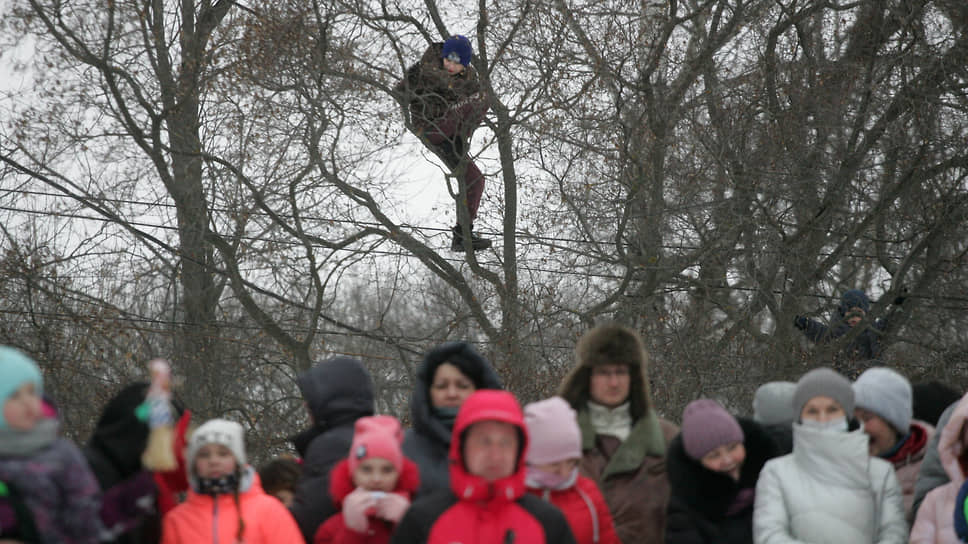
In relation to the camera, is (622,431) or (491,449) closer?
(491,449)

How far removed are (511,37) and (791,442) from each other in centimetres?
810

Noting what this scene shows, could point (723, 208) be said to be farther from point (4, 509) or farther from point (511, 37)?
point (4, 509)

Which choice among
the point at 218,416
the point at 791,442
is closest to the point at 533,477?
the point at 791,442

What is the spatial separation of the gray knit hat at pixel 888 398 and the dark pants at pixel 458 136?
6.99m

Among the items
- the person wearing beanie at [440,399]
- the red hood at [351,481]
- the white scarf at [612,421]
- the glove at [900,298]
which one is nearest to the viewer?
the red hood at [351,481]

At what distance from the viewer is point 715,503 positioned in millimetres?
4273

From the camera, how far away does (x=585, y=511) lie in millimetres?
4035

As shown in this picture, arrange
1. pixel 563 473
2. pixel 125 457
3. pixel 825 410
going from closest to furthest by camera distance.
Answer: pixel 125 457
pixel 563 473
pixel 825 410

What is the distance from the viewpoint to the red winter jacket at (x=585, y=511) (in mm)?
4016

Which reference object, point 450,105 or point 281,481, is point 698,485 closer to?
point 281,481

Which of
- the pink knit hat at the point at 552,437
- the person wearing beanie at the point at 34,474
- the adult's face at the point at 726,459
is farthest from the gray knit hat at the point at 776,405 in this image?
the person wearing beanie at the point at 34,474

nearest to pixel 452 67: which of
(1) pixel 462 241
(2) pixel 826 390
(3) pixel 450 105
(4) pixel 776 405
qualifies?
(3) pixel 450 105

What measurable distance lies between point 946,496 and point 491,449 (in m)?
1.96

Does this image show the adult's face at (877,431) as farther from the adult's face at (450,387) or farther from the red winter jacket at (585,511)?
the adult's face at (450,387)
